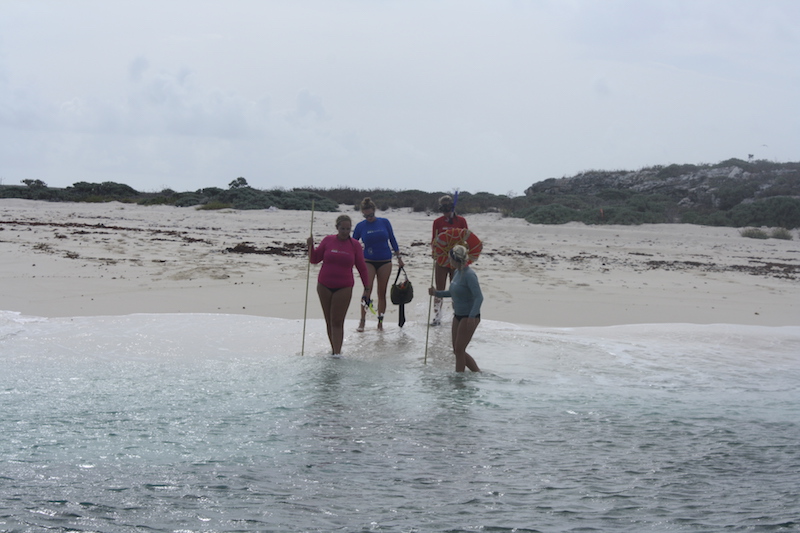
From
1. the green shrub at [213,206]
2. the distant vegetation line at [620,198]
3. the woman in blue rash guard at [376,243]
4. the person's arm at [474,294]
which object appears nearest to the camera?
the person's arm at [474,294]

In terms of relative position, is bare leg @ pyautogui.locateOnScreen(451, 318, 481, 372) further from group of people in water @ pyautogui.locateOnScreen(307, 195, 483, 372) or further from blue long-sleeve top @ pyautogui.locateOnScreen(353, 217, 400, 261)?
blue long-sleeve top @ pyautogui.locateOnScreen(353, 217, 400, 261)

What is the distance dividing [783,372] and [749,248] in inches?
551

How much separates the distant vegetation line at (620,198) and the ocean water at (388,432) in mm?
18058

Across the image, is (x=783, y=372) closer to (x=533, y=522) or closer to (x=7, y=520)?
(x=533, y=522)

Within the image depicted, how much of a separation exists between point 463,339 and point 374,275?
106 inches

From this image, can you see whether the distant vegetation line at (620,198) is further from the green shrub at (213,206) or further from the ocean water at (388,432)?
the ocean water at (388,432)

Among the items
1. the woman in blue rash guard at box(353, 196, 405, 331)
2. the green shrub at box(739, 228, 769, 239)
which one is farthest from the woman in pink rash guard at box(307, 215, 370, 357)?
the green shrub at box(739, 228, 769, 239)

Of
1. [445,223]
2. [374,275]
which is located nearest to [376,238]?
[374,275]

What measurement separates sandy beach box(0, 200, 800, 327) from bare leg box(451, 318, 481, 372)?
2974 millimetres

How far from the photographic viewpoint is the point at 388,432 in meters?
6.01

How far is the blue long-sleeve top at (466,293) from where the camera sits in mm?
7367

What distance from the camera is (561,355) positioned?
29.7ft

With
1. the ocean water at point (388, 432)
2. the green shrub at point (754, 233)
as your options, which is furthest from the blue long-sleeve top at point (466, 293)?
the green shrub at point (754, 233)

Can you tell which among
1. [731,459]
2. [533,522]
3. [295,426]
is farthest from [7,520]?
[731,459]
